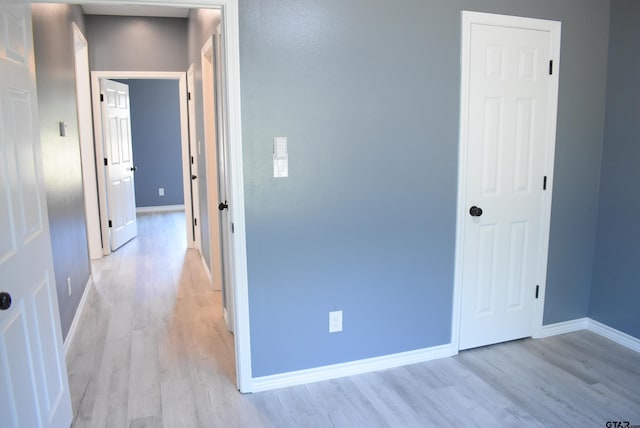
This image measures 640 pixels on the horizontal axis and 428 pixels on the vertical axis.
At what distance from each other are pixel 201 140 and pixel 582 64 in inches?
133

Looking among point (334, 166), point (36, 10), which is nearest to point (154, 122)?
point (36, 10)

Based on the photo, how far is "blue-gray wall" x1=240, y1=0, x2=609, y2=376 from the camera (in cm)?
252

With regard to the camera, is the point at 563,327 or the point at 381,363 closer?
the point at 381,363

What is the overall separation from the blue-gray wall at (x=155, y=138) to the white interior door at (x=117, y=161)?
7.09ft

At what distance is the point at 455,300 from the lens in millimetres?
3047

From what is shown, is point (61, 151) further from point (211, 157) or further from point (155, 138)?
point (155, 138)

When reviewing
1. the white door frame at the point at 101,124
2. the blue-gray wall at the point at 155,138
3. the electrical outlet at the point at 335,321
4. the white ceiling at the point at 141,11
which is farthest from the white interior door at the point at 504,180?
the blue-gray wall at the point at 155,138

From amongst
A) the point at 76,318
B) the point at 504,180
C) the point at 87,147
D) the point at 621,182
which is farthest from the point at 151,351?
the point at 621,182

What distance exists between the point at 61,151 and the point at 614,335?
13.4 feet

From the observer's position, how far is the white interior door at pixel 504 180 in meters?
2.92

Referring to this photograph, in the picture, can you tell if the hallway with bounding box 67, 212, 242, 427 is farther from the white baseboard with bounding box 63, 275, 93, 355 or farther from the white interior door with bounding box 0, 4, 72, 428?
the white interior door with bounding box 0, 4, 72, 428

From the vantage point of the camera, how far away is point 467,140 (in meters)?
2.91

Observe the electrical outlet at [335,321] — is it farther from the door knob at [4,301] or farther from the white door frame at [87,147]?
the white door frame at [87,147]

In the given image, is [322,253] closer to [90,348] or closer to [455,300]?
[455,300]
